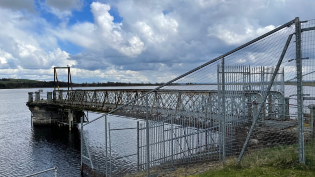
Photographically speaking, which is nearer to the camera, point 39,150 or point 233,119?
point 233,119

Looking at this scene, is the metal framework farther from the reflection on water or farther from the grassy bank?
the reflection on water

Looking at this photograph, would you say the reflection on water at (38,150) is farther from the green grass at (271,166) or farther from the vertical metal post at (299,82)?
the vertical metal post at (299,82)

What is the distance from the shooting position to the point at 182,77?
6.28m

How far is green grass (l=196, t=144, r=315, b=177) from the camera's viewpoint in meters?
5.32

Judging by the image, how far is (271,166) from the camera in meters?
5.77

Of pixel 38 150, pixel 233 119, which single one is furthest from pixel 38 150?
pixel 233 119

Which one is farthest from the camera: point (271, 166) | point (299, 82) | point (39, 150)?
point (39, 150)

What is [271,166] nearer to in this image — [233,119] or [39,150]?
[233,119]

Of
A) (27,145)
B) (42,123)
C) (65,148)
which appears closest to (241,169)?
(65,148)

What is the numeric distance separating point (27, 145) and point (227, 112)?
2358cm

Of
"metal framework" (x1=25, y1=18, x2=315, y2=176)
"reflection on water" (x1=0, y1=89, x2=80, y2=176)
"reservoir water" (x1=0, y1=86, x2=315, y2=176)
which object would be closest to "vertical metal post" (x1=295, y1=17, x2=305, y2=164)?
"metal framework" (x1=25, y1=18, x2=315, y2=176)

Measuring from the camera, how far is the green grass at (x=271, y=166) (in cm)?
532

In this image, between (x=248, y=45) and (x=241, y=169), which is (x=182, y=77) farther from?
(x=241, y=169)

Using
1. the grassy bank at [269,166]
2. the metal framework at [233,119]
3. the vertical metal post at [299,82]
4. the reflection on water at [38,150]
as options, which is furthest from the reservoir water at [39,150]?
the vertical metal post at [299,82]
